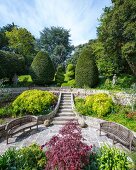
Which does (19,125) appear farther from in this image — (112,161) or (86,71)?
(86,71)

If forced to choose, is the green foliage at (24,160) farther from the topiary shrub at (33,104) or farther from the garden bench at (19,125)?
the topiary shrub at (33,104)

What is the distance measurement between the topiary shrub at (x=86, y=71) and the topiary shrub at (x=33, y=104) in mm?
6463

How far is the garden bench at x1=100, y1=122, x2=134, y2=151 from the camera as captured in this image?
8.97 m

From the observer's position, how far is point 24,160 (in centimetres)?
678

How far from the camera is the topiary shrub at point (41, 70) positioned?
23.1 metres

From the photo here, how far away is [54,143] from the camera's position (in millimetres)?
6254

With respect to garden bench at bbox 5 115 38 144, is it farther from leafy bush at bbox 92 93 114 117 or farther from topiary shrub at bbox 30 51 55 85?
→ topiary shrub at bbox 30 51 55 85

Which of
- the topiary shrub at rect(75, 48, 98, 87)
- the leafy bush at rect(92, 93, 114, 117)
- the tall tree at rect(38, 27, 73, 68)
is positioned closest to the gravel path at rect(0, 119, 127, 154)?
the leafy bush at rect(92, 93, 114, 117)

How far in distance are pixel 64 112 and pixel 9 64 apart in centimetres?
980

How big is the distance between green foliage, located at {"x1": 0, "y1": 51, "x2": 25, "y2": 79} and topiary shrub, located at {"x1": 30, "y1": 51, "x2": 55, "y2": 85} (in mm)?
1758

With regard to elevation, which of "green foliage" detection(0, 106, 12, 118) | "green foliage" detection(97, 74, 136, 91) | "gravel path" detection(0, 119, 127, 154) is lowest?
"gravel path" detection(0, 119, 127, 154)

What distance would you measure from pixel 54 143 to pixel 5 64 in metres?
17.0

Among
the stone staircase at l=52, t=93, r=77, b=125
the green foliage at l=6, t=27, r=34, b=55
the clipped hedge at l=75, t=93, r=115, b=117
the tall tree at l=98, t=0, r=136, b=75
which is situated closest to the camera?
the stone staircase at l=52, t=93, r=77, b=125

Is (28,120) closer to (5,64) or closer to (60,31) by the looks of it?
(5,64)
